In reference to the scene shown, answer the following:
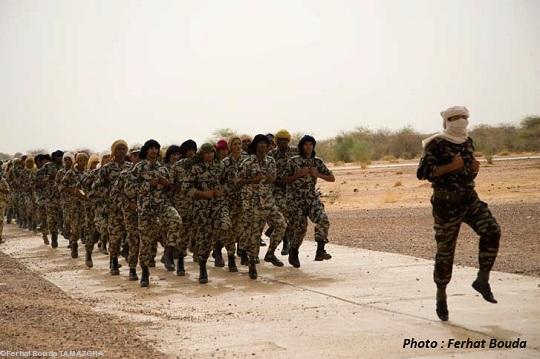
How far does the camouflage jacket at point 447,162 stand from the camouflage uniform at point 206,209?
14.4 ft

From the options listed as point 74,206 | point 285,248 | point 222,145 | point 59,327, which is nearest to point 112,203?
point 222,145

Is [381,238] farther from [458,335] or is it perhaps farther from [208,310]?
[458,335]

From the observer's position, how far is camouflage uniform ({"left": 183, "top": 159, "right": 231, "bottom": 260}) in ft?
39.8

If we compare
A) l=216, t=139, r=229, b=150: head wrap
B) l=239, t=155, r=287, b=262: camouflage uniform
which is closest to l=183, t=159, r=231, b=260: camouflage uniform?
l=239, t=155, r=287, b=262: camouflage uniform

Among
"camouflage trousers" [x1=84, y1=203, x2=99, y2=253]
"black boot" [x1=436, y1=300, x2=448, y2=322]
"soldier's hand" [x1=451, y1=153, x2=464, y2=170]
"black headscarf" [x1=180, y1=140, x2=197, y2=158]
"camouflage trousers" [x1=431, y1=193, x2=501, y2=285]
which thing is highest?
"black headscarf" [x1=180, y1=140, x2=197, y2=158]

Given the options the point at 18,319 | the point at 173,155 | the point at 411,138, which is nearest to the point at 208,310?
the point at 18,319

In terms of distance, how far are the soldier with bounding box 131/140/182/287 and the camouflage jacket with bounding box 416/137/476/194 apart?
4.55m

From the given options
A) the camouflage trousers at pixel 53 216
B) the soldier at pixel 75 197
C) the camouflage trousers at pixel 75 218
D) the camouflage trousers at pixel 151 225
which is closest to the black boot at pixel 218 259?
the camouflage trousers at pixel 151 225

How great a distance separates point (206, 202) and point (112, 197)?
152 cm

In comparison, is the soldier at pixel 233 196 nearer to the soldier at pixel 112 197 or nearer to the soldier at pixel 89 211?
the soldier at pixel 112 197

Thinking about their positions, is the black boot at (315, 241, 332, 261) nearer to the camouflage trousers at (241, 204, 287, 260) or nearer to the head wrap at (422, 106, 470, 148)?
the camouflage trousers at (241, 204, 287, 260)

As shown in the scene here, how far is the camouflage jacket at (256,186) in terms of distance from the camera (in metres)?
12.3

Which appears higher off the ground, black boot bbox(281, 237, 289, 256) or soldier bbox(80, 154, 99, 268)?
soldier bbox(80, 154, 99, 268)

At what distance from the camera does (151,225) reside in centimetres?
1184
